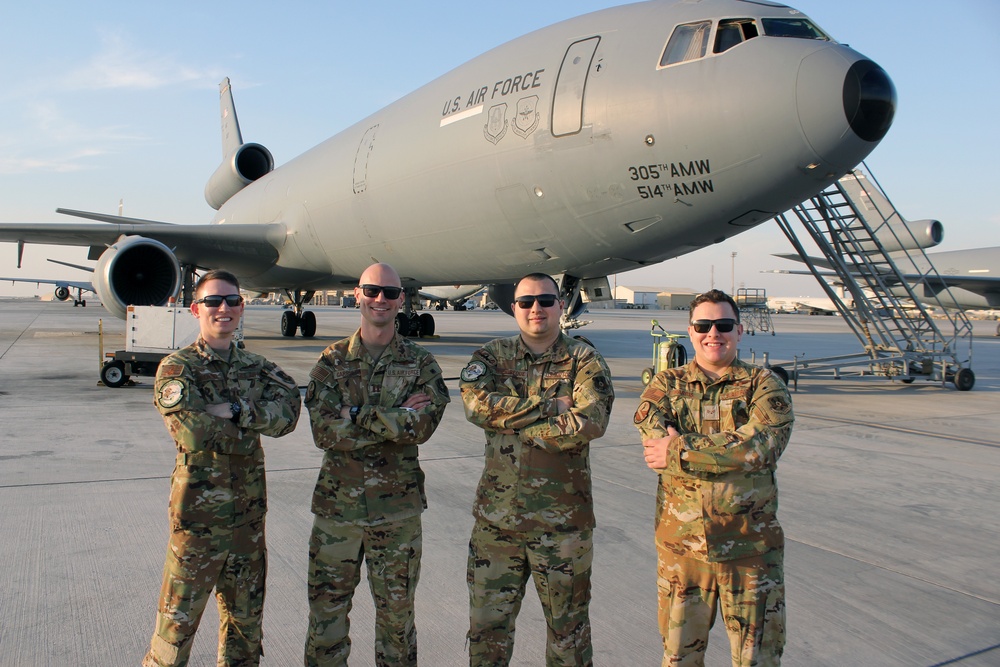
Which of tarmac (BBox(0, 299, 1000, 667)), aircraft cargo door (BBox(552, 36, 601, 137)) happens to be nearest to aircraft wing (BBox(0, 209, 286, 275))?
tarmac (BBox(0, 299, 1000, 667))

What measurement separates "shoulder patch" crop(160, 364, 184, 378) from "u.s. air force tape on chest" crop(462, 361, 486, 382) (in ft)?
3.67

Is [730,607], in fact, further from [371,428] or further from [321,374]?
[321,374]

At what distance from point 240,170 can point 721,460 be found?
2153 centimetres

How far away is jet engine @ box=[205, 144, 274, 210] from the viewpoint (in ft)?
71.1

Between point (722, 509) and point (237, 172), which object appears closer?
point (722, 509)

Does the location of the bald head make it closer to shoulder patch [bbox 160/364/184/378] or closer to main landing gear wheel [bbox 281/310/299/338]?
shoulder patch [bbox 160/364/184/378]

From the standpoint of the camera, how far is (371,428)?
2859 mm

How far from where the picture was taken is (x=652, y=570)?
3922 mm

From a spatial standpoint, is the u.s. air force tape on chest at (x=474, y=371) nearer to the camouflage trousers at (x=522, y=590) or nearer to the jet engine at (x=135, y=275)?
the camouflage trousers at (x=522, y=590)

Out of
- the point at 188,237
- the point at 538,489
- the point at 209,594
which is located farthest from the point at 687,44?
the point at 188,237

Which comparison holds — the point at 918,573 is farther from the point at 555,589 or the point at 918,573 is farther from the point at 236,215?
the point at 236,215

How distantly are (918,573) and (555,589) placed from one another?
7.64ft

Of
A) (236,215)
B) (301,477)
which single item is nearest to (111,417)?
(301,477)

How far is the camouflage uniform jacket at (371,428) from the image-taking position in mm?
2893
